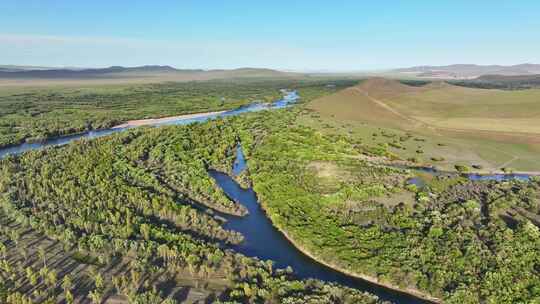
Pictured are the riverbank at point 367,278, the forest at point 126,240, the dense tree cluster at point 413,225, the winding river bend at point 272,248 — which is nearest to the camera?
the forest at point 126,240

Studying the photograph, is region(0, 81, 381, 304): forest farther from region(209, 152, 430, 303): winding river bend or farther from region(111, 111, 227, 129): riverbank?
region(111, 111, 227, 129): riverbank

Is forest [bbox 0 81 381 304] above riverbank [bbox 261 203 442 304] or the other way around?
above

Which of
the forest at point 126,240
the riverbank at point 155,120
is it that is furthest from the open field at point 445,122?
the forest at point 126,240

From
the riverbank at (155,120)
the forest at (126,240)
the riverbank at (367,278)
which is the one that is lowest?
the riverbank at (367,278)

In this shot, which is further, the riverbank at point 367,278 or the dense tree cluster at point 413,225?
the dense tree cluster at point 413,225

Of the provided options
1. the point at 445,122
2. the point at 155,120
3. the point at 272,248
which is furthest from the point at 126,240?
the point at 445,122

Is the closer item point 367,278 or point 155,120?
point 367,278

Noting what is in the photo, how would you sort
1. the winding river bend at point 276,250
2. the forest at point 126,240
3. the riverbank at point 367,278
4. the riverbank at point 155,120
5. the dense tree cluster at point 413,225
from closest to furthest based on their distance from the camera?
the forest at point 126,240 < the riverbank at point 367,278 < the dense tree cluster at point 413,225 < the winding river bend at point 276,250 < the riverbank at point 155,120

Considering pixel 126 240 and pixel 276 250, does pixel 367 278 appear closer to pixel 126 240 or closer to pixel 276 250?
pixel 276 250

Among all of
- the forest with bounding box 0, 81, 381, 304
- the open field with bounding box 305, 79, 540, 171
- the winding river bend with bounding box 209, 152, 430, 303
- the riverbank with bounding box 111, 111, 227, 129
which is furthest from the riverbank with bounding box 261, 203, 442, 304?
the riverbank with bounding box 111, 111, 227, 129

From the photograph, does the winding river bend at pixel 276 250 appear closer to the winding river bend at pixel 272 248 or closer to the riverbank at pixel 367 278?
the winding river bend at pixel 272 248
